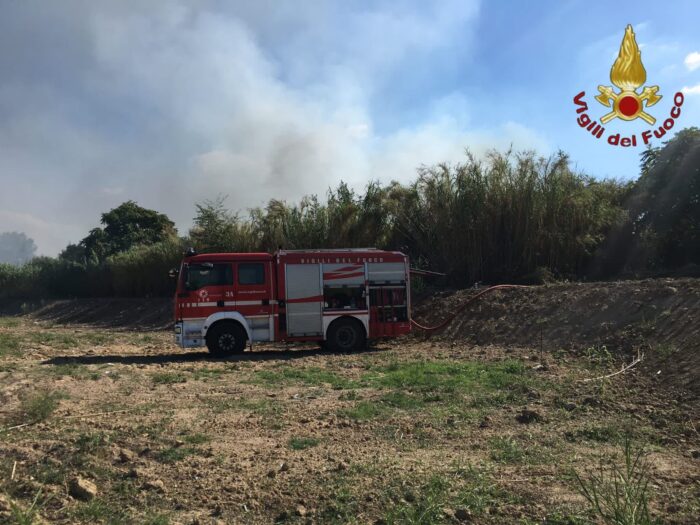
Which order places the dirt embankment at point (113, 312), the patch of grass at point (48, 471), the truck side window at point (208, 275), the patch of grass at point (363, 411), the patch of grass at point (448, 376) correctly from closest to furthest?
1. the patch of grass at point (48, 471)
2. the patch of grass at point (363, 411)
3. the patch of grass at point (448, 376)
4. the truck side window at point (208, 275)
5. the dirt embankment at point (113, 312)

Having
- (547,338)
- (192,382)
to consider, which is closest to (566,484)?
(192,382)

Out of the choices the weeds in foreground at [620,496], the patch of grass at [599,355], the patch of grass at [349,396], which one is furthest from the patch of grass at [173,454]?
the patch of grass at [599,355]

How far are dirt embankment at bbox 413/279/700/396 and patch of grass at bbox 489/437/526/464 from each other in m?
3.57

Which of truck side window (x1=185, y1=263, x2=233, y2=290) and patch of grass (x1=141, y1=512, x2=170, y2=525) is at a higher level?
Result: truck side window (x1=185, y1=263, x2=233, y2=290)

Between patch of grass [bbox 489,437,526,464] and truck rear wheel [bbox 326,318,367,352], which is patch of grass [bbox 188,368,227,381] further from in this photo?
patch of grass [bbox 489,437,526,464]

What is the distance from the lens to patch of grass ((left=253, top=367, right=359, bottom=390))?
975 cm

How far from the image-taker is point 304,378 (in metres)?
10.3

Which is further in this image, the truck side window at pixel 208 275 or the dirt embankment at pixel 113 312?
the dirt embankment at pixel 113 312

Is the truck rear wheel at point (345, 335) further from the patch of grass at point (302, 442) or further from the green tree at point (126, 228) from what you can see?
the green tree at point (126, 228)

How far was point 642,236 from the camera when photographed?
17.9 m

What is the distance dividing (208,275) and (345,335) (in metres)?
4.10

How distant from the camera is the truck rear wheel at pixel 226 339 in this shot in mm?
13891

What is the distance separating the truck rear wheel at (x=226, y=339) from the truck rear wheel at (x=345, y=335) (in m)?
2.37

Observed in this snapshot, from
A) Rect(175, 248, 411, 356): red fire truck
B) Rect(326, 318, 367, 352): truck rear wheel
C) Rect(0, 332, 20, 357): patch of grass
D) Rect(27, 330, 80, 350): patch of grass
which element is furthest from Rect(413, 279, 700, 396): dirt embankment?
Rect(0, 332, 20, 357): patch of grass
